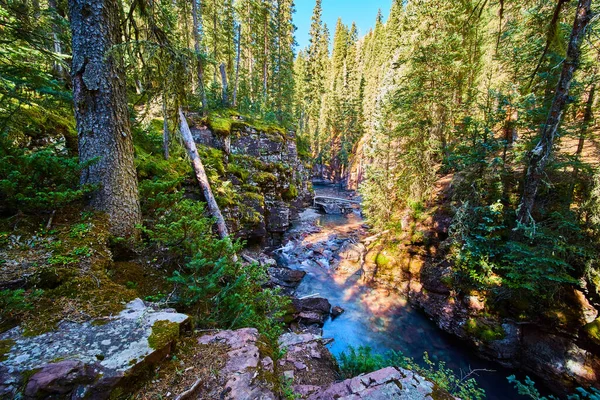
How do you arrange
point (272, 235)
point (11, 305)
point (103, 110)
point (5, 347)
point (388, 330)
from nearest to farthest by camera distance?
1. point (5, 347)
2. point (11, 305)
3. point (103, 110)
4. point (388, 330)
5. point (272, 235)

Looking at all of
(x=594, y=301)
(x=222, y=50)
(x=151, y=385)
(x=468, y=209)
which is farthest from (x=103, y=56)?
(x=222, y=50)

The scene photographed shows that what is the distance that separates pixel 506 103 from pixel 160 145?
12770mm

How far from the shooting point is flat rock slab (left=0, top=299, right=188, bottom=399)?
1700mm

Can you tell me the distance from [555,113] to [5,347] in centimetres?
1084

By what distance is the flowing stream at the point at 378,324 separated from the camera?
7.76m

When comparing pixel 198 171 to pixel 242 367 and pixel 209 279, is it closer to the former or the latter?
pixel 209 279

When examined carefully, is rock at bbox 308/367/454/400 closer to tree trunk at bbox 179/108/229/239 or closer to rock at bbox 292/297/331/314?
rock at bbox 292/297/331/314

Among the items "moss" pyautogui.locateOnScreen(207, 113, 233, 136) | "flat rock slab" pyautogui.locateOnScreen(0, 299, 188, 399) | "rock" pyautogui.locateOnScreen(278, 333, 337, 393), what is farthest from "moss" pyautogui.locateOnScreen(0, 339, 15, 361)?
"moss" pyautogui.locateOnScreen(207, 113, 233, 136)

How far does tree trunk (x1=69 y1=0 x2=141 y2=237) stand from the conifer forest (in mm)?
30

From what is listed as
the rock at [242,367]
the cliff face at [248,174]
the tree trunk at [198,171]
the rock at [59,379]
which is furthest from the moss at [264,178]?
the rock at [59,379]

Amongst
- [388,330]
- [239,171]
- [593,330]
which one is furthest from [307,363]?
[239,171]

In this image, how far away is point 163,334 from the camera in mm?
2346

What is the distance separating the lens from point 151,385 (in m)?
2.03

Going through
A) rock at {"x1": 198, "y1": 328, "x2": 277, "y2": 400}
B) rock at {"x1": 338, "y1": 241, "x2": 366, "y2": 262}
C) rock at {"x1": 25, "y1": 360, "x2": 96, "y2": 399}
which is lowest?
rock at {"x1": 338, "y1": 241, "x2": 366, "y2": 262}
